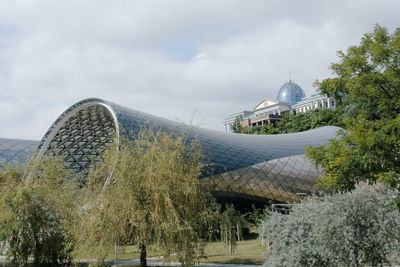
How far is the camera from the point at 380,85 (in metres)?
15.7

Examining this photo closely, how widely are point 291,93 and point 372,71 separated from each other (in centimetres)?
10169

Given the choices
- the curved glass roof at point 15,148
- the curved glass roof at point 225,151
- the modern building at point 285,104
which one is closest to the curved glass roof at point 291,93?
the modern building at point 285,104

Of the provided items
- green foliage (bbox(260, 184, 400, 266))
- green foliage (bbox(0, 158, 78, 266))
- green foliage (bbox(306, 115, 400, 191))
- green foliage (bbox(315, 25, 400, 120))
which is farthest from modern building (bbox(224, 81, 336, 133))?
green foliage (bbox(260, 184, 400, 266))

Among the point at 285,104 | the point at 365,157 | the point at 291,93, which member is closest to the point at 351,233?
the point at 365,157

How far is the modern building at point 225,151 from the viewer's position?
32.5 m

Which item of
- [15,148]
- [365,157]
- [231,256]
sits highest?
[15,148]

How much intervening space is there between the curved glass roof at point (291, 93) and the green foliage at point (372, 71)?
98697 millimetres

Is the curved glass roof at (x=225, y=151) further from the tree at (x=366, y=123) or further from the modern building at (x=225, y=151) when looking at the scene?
the tree at (x=366, y=123)

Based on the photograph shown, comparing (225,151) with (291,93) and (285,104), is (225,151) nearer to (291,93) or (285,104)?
(285,104)

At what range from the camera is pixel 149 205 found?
13438mm

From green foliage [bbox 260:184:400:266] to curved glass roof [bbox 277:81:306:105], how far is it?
346 feet

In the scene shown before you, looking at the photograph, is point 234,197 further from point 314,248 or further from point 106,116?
point 314,248

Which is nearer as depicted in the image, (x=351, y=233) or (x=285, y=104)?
(x=351, y=233)

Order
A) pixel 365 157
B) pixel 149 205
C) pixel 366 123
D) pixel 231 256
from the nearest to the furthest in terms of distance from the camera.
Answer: pixel 365 157
pixel 149 205
pixel 366 123
pixel 231 256
